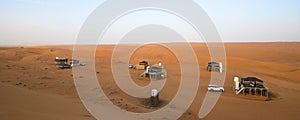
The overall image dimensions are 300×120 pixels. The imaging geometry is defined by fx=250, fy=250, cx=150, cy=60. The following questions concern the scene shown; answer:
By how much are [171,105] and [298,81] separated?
2053cm

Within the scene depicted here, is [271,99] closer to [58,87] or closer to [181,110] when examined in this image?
[181,110]

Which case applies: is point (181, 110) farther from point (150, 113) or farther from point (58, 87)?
point (58, 87)

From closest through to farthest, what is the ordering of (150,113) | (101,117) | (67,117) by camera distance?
(67,117), (101,117), (150,113)

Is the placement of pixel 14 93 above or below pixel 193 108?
above

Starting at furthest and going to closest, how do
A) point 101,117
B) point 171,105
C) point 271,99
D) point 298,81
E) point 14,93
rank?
point 298,81
point 271,99
point 171,105
point 14,93
point 101,117

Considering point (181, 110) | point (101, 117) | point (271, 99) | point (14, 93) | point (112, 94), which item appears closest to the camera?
point (101, 117)

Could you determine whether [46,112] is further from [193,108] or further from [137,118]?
[193,108]

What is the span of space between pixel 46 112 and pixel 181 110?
20.9ft

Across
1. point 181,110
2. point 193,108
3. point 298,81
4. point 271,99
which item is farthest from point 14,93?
point 298,81

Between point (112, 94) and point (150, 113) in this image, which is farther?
point (112, 94)

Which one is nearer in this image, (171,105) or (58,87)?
(171,105)

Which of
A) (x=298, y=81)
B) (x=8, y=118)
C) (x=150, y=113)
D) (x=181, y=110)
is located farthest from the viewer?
(x=298, y=81)

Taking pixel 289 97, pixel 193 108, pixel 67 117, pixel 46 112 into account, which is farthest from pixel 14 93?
pixel 289 97

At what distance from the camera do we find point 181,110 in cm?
1184
